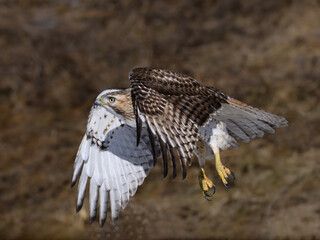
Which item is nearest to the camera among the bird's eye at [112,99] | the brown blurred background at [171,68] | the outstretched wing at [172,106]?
the outstretched wing at [172,106]

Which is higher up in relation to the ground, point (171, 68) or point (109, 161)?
point (171, 68)

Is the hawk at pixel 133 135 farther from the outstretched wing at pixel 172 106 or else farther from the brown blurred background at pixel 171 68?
the brown blurred background at pixel 171 68

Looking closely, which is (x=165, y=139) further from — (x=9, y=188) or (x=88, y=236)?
(x=9, y=188)

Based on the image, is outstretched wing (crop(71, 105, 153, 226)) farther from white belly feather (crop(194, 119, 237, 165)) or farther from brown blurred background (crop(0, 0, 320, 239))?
brown blurred background (crop(0, 0, 320, 239))

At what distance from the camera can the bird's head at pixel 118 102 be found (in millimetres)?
7180

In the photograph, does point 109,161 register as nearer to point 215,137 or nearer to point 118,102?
point 118,102

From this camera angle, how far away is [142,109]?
6.18 meters

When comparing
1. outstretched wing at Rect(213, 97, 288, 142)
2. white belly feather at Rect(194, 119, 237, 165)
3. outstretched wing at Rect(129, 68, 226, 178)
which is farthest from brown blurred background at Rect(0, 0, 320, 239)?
outstretched wing at Rect(129, 68, 226, 178)

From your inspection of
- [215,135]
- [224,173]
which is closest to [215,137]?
[215,135]

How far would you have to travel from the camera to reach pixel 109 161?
771 centimetres

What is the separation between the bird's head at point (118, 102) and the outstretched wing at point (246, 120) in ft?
3.59

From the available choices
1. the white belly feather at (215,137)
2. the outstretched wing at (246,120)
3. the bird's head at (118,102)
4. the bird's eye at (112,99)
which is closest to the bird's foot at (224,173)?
the white belly feather at (215,137)

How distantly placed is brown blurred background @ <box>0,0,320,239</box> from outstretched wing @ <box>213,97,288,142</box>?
6.22 metres

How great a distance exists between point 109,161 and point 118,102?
A: 940 mm
